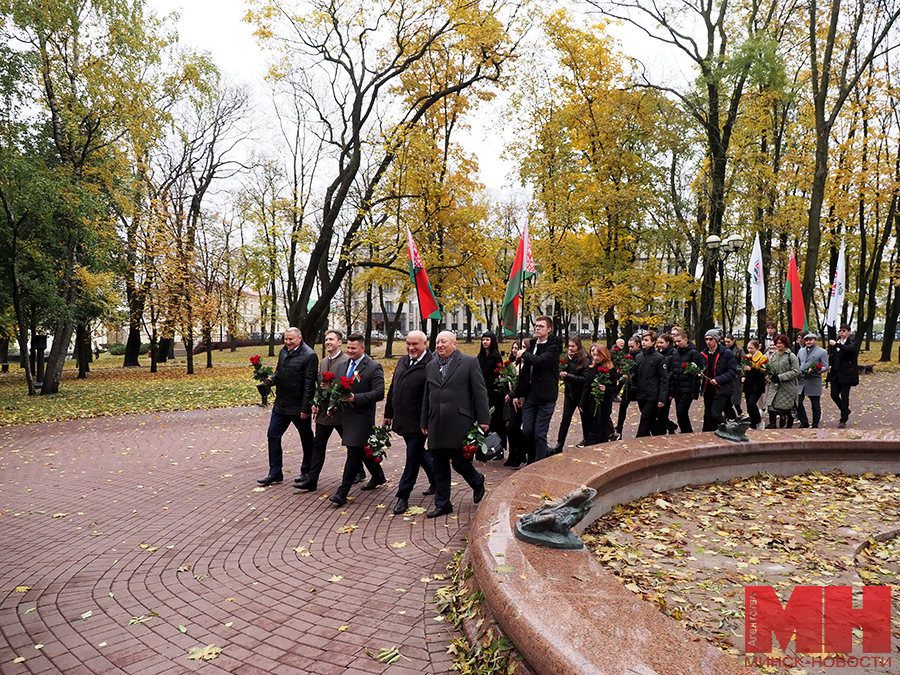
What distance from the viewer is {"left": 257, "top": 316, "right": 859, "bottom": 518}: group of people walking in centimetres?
571

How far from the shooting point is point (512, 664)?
102 inches

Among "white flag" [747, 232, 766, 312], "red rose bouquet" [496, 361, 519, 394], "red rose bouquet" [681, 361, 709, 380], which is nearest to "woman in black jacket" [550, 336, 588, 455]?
"red rose bouquet" [496, 361, 519, 394]

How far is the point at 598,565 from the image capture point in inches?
129

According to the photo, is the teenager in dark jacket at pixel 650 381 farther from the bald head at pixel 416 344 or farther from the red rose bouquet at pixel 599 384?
the bald head at pixel 416 344

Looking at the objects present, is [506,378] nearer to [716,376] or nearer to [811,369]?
[716,376]

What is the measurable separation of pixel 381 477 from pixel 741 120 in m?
23.0

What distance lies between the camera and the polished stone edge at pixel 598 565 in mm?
2283

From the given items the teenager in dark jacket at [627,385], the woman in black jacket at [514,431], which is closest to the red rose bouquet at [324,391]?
the woman in black jacket at [514,431]

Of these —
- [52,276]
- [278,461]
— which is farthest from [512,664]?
[52,276]

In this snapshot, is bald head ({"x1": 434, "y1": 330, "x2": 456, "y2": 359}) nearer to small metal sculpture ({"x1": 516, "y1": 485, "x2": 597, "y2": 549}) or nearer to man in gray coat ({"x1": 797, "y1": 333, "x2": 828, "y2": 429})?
small metal sculpture ({"x1": 516, "y1": 485, "x2": 597, "y2": 549})

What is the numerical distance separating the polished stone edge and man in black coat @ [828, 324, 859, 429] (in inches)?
167

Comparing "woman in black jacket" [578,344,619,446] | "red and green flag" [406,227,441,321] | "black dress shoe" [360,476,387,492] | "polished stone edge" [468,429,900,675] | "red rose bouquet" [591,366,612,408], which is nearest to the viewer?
"polished stone edge" [468,429,900,675]

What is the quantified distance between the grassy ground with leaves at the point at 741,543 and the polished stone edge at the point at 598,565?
30 centimetres

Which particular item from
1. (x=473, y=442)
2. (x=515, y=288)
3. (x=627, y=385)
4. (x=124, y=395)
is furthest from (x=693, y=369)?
(x=124, y=395)
